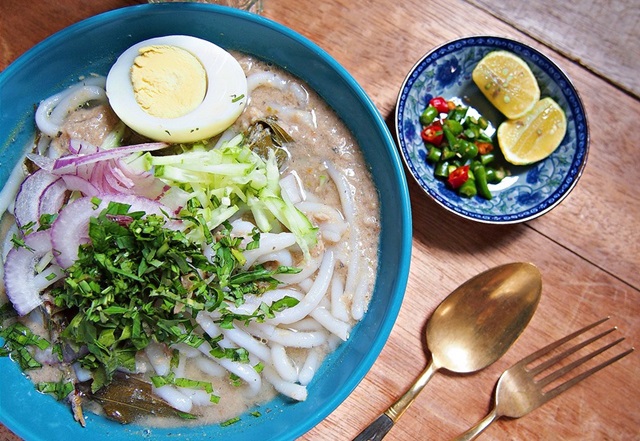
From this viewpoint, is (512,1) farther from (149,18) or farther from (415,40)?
(149,18)

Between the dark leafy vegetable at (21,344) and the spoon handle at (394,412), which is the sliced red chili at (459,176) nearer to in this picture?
the spoon handle at (394,412)

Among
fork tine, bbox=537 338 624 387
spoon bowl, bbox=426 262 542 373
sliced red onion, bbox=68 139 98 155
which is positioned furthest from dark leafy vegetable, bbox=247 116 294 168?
fork tine, bbox=537 338 624 387

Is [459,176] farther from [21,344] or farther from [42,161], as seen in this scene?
[21,344]

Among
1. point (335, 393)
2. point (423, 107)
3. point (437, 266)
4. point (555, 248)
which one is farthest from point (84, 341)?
point (555, 248)

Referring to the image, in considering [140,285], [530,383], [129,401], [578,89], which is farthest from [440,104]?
[129,401]

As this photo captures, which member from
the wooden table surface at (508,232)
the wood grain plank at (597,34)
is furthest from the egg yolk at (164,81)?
the wood grain plank at (597,34)

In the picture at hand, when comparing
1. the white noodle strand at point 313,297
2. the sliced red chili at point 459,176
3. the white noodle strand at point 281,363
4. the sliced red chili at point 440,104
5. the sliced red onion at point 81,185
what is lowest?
the white noodle strand at point 281,363

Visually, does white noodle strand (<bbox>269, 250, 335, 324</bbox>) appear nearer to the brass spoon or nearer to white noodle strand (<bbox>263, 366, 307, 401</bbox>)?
white noodle strand (<bbox>263, 366, 307, 401</bbox>)
